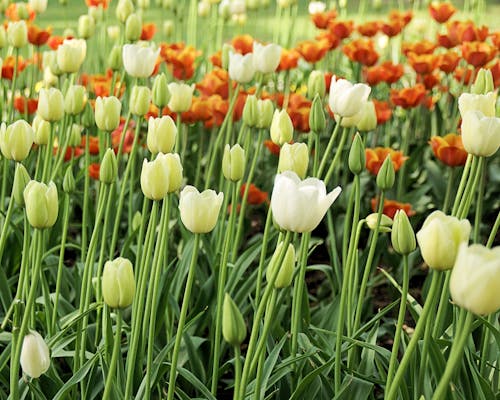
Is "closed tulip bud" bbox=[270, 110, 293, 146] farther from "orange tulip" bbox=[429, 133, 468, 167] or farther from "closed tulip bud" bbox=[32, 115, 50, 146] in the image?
"orange tulip" bbox=[429, 133, 468, 167]

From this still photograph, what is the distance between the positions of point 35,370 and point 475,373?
0.68 meters

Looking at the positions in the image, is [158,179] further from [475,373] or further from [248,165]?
[248,165]

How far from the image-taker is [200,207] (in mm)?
1168

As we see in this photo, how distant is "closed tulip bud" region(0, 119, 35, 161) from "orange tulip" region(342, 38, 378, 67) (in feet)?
5.69

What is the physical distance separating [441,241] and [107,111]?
2.82 feet

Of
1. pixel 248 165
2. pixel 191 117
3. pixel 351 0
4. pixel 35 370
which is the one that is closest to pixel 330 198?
pixel 35 370

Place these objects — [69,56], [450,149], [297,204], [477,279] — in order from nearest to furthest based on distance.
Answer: [477,279] < [297,204] < [69,56] < [450,149]

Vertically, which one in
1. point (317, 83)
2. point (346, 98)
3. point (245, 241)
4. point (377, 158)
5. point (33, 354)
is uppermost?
point (346, 98)

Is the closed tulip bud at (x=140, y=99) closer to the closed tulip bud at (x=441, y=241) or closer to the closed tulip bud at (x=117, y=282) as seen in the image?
the closed tulip bud at (x=117, y=282)

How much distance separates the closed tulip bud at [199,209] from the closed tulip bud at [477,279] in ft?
1.34

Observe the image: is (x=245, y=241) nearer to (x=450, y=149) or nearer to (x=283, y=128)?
(x=450, y=149)

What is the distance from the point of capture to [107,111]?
166 centimetres

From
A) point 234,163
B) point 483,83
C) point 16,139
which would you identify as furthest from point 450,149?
point 16,139

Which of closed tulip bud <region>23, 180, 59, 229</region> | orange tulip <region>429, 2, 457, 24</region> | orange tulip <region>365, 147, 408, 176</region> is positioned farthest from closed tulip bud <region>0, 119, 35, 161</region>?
orange tulip <region>429, 2, 457, 24</region>
